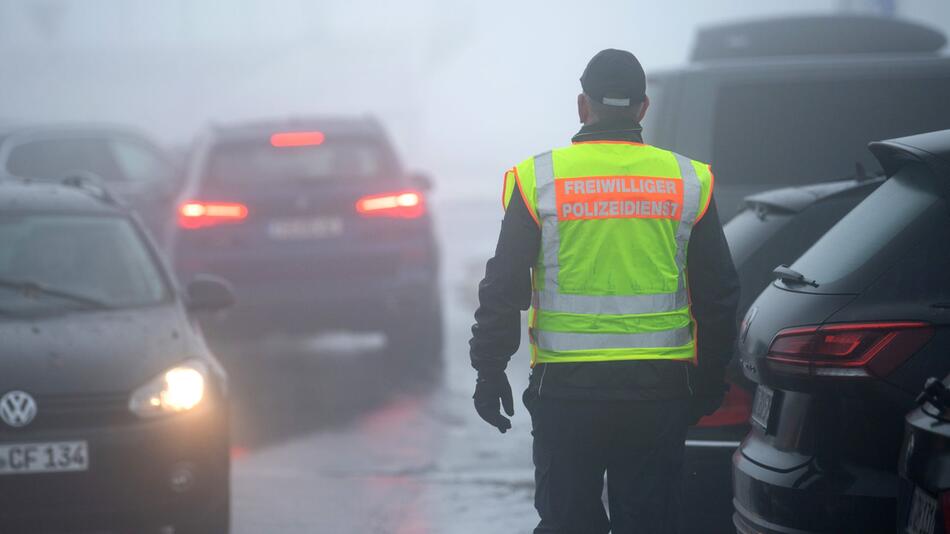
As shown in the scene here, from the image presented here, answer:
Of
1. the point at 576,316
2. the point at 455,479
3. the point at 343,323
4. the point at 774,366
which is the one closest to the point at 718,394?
the point at 774,366

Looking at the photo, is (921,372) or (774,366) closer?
(921,372)

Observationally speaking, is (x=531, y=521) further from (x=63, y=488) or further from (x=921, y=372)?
(x=921, y=372)

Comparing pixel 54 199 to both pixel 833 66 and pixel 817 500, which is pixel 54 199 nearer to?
pixel 833 66

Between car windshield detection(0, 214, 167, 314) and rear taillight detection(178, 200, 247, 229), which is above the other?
car windshield detection(0, 214, 167, 314)

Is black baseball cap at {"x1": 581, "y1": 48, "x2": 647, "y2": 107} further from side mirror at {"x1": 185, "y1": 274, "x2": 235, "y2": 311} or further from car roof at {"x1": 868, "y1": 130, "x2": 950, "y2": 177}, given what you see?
side mirror at {"x1": 185, "y1": 274, "x2": 235, "y2": 311}

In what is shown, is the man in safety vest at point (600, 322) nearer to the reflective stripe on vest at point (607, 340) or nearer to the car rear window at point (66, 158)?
the reflective stripe on vest at point (607, 340)

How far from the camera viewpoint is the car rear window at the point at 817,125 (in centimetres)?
699

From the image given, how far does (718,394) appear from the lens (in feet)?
14.0

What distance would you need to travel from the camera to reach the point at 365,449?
8.15m

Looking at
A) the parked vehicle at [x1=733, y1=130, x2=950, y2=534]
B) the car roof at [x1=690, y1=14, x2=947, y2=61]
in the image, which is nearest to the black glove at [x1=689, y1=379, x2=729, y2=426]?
the parked vehicle at [x1=733, y1=130, x2=950, y2=534]

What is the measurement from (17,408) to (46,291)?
41.4 inches

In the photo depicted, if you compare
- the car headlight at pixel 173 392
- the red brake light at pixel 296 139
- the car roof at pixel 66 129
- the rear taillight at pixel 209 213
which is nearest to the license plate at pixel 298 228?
the rear taillight at pixel 209 213

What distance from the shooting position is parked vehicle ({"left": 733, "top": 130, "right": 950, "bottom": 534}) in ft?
12.6

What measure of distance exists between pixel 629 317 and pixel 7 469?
2540mm
